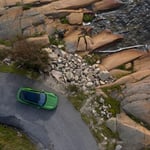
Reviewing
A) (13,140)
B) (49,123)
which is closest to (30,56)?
(49,123)

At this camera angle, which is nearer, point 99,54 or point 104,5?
point 99,54

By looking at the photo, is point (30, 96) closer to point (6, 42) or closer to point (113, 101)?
point (6, 42)

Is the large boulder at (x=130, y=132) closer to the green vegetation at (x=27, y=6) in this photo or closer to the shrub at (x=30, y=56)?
the shrub at (x=30, y=56)

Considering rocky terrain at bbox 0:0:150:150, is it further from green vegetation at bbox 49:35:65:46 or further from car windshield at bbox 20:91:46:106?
car windshield at bbox 20:91:46:106

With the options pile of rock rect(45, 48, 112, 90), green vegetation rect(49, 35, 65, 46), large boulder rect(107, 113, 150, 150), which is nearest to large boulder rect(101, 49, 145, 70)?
pile of rock rect(45, 48, 112, 90)

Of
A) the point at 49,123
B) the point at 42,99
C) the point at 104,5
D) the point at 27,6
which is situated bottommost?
the point at 49,123

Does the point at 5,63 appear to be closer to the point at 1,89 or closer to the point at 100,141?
the point at 1,89
